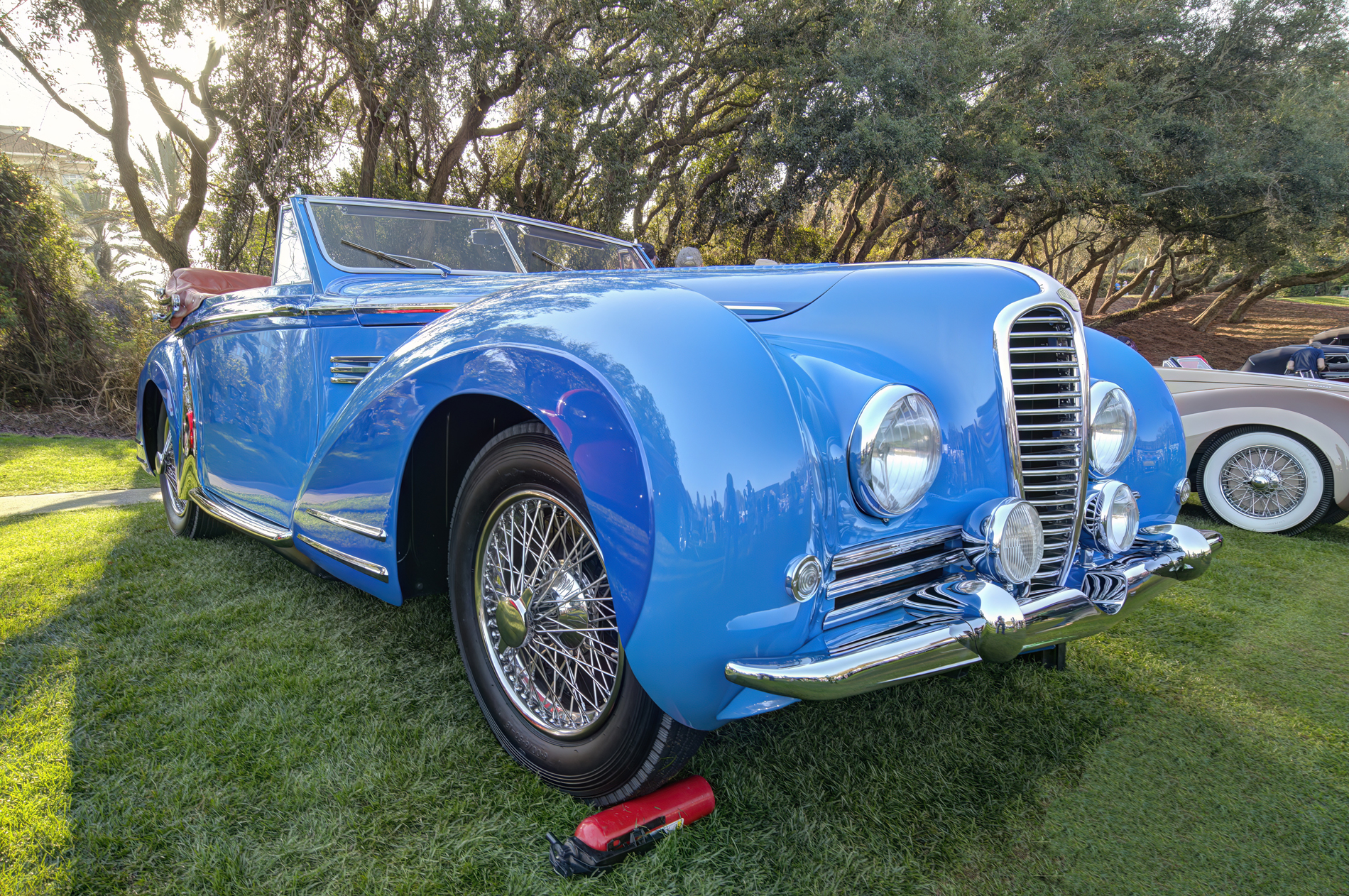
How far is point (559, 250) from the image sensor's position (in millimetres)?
3287

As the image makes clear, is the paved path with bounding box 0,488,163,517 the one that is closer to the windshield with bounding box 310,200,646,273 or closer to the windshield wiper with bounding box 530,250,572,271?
the windshield with bounding box 310,200,646,273

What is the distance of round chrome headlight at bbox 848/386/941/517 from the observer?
1.42 m

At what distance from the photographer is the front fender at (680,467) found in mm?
1263

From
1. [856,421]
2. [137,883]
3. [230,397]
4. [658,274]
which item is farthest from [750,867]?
[230,397]

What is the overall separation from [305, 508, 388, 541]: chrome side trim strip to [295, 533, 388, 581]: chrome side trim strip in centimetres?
8

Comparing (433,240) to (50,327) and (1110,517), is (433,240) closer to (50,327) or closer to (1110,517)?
(1110,517)

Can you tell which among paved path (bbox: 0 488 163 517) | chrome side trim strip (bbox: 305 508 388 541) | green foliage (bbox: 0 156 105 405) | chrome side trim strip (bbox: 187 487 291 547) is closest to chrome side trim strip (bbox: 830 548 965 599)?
chrome side trim strip (bbox: 305 508 388 541)

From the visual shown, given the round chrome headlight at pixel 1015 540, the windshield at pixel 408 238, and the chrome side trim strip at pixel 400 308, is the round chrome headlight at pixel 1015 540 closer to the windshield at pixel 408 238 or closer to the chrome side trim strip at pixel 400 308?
the chrome side trim strip at pixel 400 308

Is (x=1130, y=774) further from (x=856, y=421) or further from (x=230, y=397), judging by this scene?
(x=230, y=397)

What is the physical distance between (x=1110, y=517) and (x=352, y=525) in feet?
6.96

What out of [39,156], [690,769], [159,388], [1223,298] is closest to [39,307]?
[39,156]

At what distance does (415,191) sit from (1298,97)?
13.0 meters

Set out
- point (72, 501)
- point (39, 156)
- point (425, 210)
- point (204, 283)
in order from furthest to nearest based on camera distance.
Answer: point (39, 156) < point (204, 283) < point (72, 501) < point (425, 210)

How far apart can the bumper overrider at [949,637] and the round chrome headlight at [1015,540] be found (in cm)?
7
